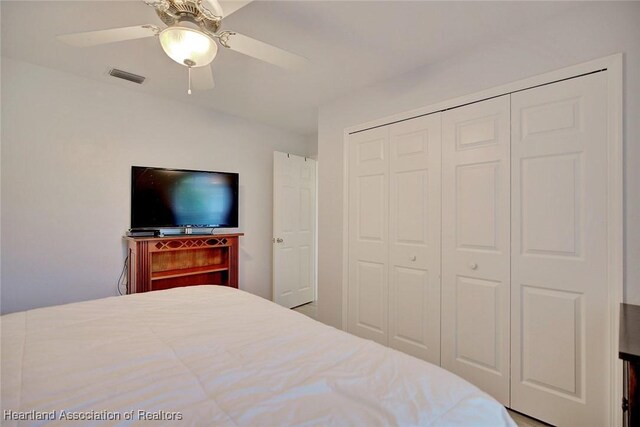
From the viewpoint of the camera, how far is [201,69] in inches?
64.9

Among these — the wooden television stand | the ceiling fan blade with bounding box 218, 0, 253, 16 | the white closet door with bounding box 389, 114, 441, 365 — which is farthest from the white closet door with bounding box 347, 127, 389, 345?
the ceiling fan blade with bounding box 218, 0, 253, 16

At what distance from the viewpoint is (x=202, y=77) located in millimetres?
1759

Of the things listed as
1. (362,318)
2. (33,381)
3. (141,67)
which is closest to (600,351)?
(362,318)

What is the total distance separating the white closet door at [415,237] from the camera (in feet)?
7.37

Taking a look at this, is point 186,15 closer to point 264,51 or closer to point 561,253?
point 264,51

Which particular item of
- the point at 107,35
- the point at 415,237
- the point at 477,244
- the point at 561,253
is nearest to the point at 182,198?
the point at 107,35

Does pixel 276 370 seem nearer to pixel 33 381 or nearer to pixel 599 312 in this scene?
pixel 33 381

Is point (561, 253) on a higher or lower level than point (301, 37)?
lower

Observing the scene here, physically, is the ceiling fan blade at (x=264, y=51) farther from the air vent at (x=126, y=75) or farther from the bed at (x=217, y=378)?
the air vent at (x=126, y=75)

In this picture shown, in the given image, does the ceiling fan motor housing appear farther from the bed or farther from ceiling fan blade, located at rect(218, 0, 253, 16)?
the bed

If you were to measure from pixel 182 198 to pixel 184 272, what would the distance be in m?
0.75

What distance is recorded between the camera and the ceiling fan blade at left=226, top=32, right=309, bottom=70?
1407 millimetres

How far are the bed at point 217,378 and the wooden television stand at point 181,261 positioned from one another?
1.23 meters

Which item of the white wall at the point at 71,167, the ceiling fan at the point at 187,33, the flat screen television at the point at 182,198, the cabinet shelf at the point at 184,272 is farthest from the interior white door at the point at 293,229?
the ceiling fan at the point at 187,33
